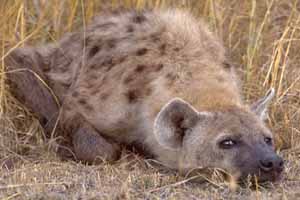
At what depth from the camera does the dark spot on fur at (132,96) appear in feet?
13.8

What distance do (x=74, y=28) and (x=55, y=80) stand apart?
2.59ft

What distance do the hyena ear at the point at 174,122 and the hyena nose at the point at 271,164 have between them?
43 cm

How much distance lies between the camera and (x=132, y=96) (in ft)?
13.9

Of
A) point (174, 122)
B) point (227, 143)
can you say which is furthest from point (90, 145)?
point (227, 143)

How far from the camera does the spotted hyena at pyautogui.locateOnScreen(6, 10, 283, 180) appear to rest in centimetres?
372

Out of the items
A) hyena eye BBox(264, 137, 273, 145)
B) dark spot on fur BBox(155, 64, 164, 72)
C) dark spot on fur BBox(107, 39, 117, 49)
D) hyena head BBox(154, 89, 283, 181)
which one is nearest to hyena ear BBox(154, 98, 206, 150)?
hyena head BBox(154, 89, 283, 181)

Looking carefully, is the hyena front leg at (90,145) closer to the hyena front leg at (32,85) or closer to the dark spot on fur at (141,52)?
the hyena front leg at (32,85)

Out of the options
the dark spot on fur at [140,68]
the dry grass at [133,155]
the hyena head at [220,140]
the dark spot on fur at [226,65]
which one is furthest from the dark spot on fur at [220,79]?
the dry grass at [133,155]

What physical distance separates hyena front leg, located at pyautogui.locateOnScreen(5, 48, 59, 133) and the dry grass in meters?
0.06

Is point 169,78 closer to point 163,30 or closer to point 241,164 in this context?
point 163,30

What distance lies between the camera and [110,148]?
4.25 m

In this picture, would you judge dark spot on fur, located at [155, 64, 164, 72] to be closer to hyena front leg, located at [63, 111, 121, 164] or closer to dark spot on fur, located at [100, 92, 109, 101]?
dark spot on fur, located at [100, 92, 109, 101]

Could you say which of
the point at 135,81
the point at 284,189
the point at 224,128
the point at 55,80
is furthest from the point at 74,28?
the point at 284,189

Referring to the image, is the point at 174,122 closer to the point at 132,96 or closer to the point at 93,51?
the point at 132,96
